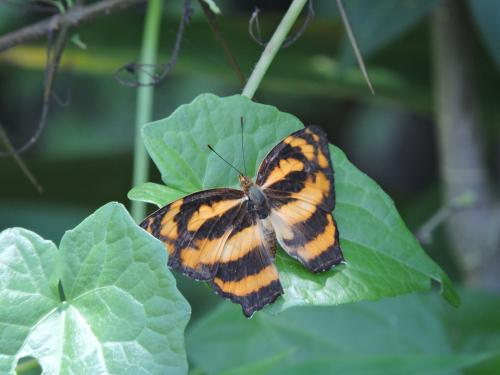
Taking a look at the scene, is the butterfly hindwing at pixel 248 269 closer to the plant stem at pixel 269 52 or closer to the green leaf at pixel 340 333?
the plant stem at pixel 269 52

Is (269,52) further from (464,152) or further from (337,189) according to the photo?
(464,152)

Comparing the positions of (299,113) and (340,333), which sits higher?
(299,113)

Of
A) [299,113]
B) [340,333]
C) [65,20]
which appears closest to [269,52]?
[65,20]

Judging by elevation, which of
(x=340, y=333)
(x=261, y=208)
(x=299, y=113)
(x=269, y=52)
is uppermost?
(x=299, y=113)

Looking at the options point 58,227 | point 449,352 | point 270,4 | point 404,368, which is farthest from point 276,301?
point 58,227

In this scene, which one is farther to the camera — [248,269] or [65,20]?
[65,20]

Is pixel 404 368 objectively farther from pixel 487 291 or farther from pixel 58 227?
pixel 58 227

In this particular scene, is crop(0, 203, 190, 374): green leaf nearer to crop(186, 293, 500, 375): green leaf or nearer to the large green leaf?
the large green leaf
